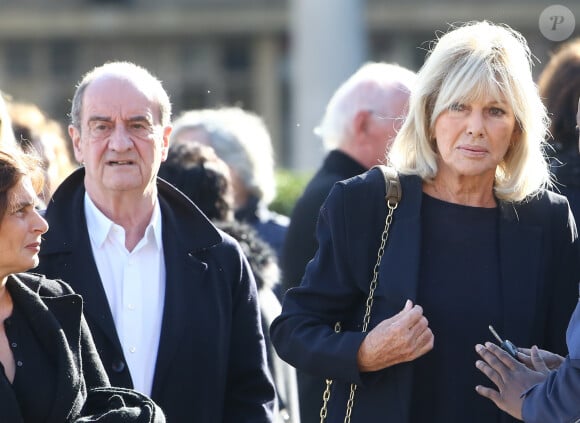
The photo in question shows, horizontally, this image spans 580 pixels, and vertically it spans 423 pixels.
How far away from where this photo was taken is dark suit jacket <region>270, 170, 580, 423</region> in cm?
393

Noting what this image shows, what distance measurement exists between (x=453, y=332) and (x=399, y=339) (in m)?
0.22

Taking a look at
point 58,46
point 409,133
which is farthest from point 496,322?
point 58,46

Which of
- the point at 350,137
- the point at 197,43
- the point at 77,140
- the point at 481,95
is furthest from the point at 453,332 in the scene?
the point at 197,43

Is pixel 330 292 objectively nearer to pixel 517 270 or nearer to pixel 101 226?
pixel 517 270

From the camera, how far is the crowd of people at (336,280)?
3.68 m

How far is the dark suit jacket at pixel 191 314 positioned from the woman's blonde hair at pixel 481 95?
0.76 meters

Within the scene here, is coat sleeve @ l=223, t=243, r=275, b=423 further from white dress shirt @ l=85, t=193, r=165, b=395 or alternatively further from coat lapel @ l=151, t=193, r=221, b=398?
white dress shirt @ l=85, t=193, r=165, b=395

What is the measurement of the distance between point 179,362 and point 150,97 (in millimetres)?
949

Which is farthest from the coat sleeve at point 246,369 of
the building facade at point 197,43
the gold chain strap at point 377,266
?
the building facade at point 197,43

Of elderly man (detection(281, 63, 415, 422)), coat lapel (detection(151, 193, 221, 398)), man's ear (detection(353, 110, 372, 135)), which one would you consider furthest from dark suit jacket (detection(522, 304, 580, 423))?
man's ear (detection(353, 110, 372, 135))

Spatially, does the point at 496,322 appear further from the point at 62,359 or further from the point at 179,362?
the point at 62,359

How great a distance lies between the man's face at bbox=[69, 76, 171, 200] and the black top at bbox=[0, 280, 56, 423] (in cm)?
89

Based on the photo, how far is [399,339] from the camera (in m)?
3.81

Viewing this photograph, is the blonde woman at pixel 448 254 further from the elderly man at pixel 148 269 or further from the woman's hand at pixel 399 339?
the elderly man at pixel 148 269
